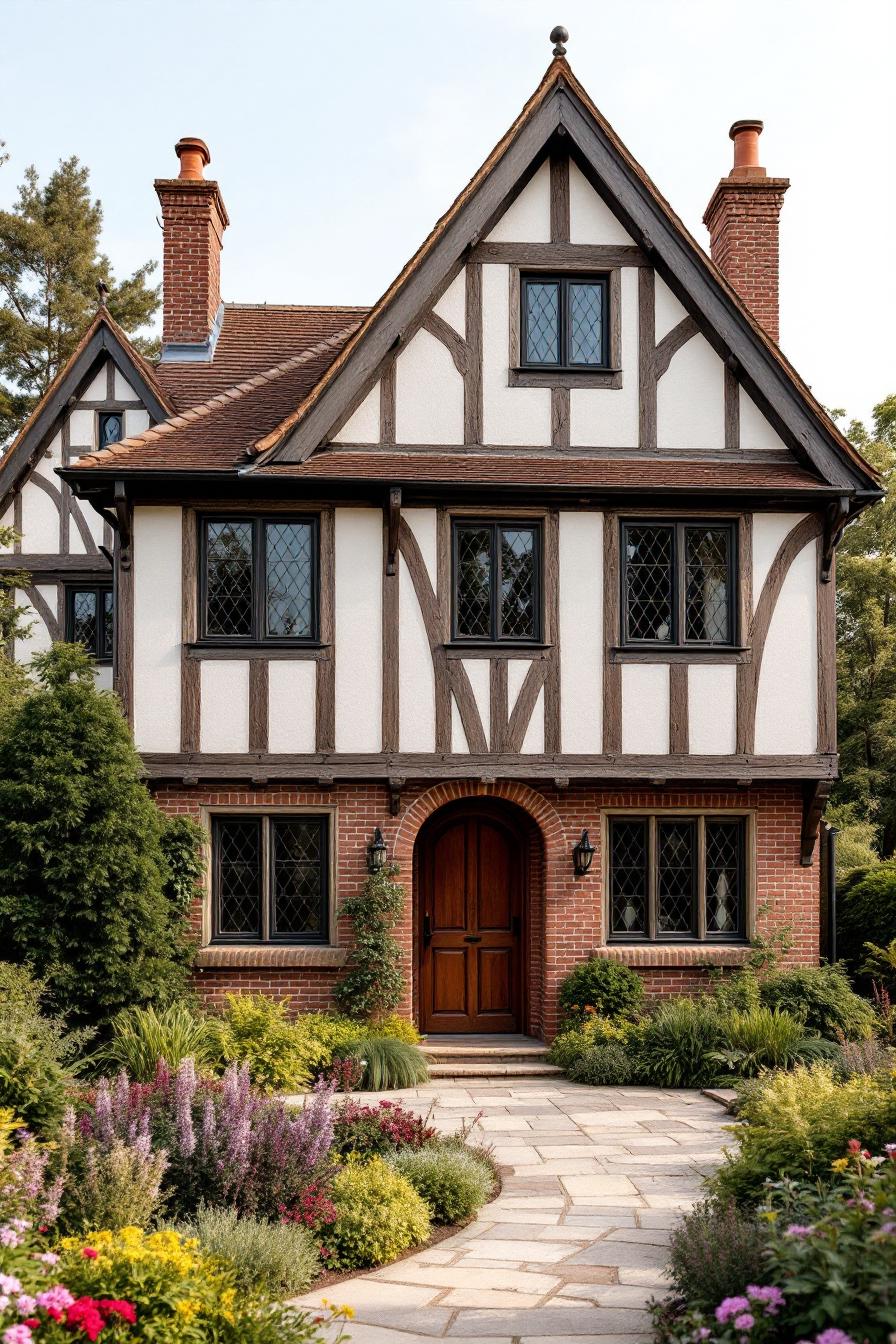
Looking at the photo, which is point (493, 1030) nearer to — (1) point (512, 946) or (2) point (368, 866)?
(1) point (512, 946)

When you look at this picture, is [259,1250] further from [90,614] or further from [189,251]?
[90,614]

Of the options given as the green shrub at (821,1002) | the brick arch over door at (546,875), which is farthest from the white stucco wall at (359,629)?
the green shrub at (821,1002)

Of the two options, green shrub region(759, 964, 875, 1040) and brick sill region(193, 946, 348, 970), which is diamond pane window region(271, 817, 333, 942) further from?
green shrub region(759, 964, 875, 1040)

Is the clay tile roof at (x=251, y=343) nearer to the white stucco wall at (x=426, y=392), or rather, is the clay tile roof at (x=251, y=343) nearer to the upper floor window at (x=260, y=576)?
the upper floor window at (x=260, y=576)

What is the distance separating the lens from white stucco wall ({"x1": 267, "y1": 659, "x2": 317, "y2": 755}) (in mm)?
12977

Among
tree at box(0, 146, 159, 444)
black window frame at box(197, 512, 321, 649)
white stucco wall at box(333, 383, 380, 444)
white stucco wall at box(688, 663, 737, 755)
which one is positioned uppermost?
tree at box(0, 146, 159, 444)

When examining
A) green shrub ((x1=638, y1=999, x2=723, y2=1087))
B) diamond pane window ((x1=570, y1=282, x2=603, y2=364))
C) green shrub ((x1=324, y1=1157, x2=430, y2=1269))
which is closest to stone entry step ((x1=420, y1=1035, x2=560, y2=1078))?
green shrub ((x1=638, y1=999, x2=723, y2=1087))

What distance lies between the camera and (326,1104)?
7230 millimetres

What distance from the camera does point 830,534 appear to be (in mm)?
13414

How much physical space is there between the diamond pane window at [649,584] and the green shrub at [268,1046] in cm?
524

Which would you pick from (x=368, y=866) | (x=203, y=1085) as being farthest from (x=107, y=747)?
(x=203, y=1085)

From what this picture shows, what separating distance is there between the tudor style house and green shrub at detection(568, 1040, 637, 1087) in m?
1.09

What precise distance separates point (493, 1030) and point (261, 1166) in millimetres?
7463

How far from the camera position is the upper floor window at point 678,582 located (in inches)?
525
